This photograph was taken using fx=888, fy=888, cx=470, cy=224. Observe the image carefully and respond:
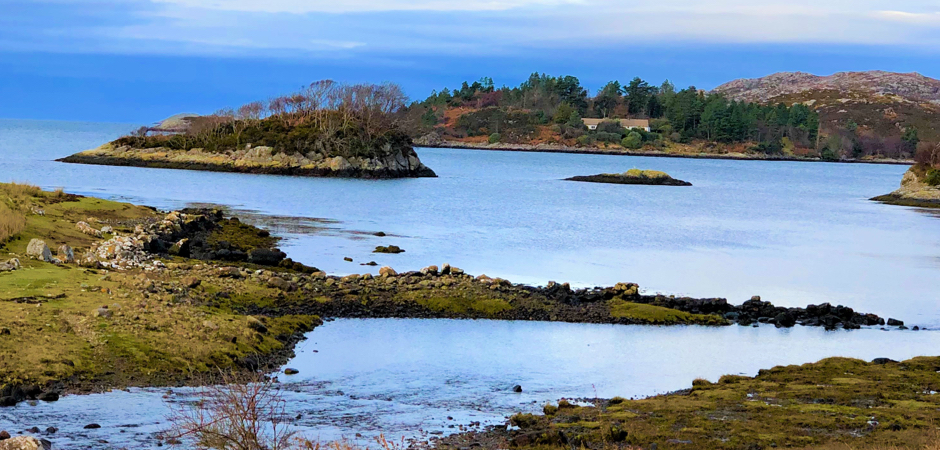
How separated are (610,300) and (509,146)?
177 meters

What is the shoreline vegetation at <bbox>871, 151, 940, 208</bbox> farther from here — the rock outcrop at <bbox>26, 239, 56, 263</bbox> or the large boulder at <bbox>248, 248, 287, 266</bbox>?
the rock outcrop at <bbox>26, 239, 56, 263</bbox>

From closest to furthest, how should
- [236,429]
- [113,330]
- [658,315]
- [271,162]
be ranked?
[236,429]
[113,330]
[658,315]
[271,162]

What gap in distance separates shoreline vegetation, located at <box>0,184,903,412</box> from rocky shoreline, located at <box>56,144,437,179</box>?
56.4m

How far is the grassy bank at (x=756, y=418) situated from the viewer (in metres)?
10.4

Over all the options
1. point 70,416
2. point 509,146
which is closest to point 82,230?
point 70,416

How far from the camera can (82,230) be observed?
2444 cm

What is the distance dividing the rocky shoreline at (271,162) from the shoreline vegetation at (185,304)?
5644cm

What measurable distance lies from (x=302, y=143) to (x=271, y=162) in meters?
3.66

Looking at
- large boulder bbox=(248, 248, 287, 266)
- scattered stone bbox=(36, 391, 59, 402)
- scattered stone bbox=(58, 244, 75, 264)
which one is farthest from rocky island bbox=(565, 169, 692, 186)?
scattered stone bbox=(36, 391, 59, 402)

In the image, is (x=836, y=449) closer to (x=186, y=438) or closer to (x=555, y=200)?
(x=186, y=438)

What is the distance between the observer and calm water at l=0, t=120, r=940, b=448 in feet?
44.2

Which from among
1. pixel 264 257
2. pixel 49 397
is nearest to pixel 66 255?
pixel 264 257

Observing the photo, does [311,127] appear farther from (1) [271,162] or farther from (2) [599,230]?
(2) [599,230]

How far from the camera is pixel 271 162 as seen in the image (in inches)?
3533
